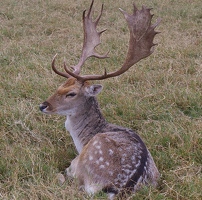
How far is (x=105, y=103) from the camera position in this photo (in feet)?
17.5

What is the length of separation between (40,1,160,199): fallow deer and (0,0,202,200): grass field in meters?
0.12

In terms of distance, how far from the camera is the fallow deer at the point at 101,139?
3.25 meters

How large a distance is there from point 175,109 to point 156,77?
1.06 m

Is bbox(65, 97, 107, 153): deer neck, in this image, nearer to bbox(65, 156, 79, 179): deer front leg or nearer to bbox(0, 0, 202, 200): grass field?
bbox(0, 0, 202, 200): grass field

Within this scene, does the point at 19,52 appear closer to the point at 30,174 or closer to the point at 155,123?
the point at 155,123

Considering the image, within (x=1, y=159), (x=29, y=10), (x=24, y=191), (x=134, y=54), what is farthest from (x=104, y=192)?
(x=29, y=10)

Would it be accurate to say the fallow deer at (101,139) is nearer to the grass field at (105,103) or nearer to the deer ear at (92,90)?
the deer ear at (92,90)

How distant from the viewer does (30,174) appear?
3.54 m

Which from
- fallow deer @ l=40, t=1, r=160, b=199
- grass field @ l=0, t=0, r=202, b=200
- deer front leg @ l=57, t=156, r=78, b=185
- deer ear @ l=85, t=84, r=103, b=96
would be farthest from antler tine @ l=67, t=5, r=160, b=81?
deer front leg @ l=57, t=156, r=78, b=185

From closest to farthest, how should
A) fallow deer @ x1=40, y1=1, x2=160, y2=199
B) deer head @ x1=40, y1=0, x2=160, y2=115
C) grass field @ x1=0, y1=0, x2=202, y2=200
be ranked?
fallow deer @ x1=40, y1=1, x2=160, y2=199, grass field @ x1=0, y1=0, x2=202, y2=200, deer head @ x1=40, y1=0, x2=160, y2=115

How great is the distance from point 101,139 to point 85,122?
729 mm

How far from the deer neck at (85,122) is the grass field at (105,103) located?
0.62ft

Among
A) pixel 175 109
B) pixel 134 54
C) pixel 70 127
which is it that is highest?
pixel 134 54

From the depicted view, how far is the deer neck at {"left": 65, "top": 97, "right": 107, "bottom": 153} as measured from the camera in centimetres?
421
